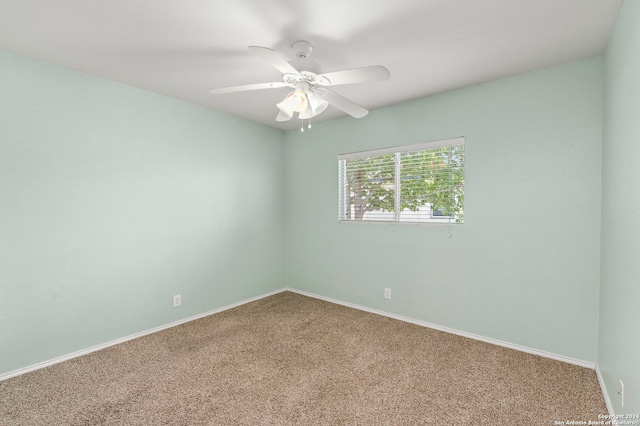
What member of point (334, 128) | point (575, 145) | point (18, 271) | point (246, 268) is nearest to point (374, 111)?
point (334, 128)

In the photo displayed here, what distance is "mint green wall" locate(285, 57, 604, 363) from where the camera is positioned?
2252mm

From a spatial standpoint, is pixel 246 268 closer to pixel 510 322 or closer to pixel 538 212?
pixel 510 322

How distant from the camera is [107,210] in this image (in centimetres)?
263

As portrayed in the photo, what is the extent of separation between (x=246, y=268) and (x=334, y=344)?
1.65m

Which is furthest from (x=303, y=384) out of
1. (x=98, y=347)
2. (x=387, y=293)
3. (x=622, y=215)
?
(x=622, y=215)

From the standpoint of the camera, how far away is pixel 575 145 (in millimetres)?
2266

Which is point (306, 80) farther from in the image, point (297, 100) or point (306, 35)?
point (306, 35)

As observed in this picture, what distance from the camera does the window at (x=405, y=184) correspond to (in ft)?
9.59

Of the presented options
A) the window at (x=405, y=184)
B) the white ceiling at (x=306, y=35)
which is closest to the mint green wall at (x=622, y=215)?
the white ceiling at (x=306, y=35)

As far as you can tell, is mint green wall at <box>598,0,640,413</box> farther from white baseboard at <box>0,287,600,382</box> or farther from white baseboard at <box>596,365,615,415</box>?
white baseboard at <box>0,287,600,382</box>

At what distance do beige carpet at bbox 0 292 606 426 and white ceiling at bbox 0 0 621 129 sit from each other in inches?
91.5

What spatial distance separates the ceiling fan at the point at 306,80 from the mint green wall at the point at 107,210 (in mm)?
1374

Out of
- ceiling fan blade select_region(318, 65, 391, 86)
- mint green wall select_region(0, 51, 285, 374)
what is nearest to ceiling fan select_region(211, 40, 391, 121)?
ceiling fan blade select_region(318, 65, 391, 86)

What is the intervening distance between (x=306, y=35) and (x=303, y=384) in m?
2.35
